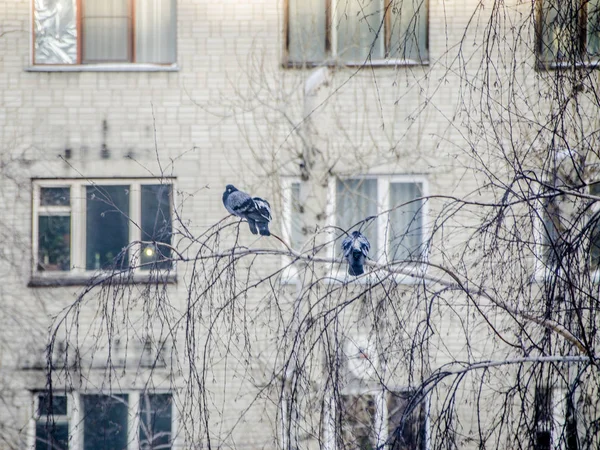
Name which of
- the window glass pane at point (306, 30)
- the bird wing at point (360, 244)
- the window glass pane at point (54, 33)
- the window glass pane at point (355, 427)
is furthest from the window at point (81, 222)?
the bird wing at point (360, 244)

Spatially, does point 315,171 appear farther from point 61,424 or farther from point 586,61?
point 586,61

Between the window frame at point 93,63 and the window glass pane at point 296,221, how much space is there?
2006mm

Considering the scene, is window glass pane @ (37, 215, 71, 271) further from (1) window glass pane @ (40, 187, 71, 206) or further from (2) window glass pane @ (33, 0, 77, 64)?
(2) window glass pane @ (33, 0, 77, 64)

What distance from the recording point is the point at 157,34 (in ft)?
36.6

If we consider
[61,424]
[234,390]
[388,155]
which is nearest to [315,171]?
[388,155]

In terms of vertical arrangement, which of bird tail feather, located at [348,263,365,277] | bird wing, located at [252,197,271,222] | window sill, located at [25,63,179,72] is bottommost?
bird tail feather, located at [348,263,365,277]

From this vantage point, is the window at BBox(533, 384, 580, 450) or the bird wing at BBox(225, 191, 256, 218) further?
the bird wing at BBox(225, 191, 256, 218)

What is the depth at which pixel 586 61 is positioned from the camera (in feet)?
16.1

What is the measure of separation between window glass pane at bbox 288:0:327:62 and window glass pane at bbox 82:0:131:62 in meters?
1.95

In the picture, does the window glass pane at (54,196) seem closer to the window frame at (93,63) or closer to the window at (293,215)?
the window frame at (93,63)

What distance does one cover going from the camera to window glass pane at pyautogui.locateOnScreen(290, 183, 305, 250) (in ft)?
35.3

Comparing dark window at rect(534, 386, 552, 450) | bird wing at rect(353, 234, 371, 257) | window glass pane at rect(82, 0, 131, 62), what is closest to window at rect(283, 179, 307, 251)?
window glass pane at rect(82, 0, 131, 62)

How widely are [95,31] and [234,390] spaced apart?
15.0ft

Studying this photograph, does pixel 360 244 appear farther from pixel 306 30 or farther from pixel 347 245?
pixel 306 30
